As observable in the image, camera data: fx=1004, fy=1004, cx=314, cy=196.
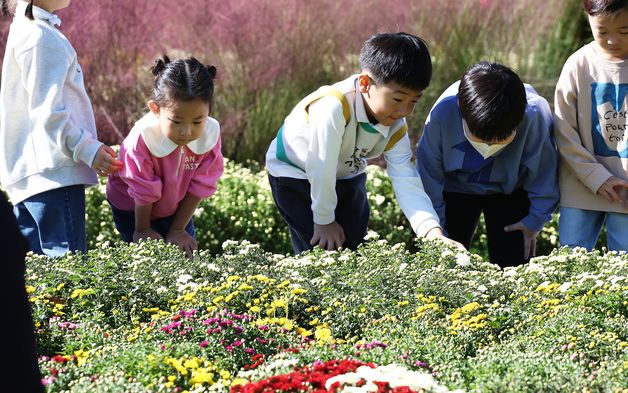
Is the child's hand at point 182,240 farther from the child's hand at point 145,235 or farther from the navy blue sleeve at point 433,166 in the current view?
the navy blue sleeve at point 433,166

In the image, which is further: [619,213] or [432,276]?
[619,213]

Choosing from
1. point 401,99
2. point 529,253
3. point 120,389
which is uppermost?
point 401,99

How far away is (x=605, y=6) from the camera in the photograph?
4.77 metres

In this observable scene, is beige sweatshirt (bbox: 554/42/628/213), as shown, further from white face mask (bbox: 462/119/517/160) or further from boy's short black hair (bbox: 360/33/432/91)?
boy's short black hair (bbox: 360/33/432/91)

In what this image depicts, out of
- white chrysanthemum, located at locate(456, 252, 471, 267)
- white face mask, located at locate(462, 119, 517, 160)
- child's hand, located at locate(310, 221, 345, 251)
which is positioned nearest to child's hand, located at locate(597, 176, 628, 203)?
white face mask, located at locate(462, 119, 517, 160)

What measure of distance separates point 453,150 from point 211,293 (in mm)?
1693

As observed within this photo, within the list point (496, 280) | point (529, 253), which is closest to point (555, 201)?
point (529, 253)

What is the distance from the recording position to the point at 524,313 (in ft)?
13.0

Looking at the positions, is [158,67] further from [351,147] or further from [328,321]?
[328,321]

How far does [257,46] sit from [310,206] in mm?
3476

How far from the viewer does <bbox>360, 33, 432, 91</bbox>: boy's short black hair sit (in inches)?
184

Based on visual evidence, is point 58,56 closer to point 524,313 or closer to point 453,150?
point 453,150

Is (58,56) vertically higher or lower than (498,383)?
higher

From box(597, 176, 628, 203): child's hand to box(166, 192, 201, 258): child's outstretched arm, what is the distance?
6.74ft
